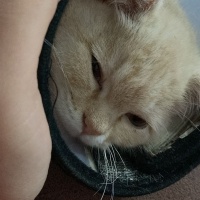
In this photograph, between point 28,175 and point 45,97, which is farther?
point 45,97

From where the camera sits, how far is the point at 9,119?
0.64 meters

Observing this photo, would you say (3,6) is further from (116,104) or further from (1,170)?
(116,104)

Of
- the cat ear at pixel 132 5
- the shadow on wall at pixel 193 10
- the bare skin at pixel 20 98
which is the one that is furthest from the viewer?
the shadow on wall at pixel 193 10

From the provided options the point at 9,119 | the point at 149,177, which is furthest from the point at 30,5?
the point at 149,177

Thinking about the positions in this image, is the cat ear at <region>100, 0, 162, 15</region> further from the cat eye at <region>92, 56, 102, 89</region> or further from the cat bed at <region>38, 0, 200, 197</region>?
the cat bed at <region>38, 0, 200, 197</region>

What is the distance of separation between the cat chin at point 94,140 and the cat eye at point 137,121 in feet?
0.25

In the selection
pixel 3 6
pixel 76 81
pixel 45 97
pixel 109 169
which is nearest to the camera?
pixel 3 6

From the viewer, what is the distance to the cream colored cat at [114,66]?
0.92 m

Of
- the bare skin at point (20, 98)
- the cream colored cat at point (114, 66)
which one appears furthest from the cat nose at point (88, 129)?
the bare skin at point (20, 98)

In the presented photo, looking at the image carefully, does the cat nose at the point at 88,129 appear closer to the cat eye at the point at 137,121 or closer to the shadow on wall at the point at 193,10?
the cat eye at the point at 137,121

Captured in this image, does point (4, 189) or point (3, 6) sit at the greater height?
point (3, 6)

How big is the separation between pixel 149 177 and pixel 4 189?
0.51m

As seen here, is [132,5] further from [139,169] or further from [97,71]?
[139,169]

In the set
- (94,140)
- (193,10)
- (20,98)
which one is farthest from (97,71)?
(193,10)
